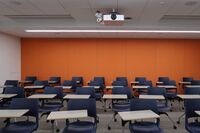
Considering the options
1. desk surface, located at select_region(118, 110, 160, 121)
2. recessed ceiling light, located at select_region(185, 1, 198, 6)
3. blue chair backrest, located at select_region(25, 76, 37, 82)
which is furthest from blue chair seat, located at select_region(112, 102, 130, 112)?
blue chair backrest, located at select_region(25, 76, 37, 82)

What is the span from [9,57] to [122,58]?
519 cm

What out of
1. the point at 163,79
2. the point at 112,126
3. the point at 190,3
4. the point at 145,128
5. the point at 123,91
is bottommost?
the point at 112,126

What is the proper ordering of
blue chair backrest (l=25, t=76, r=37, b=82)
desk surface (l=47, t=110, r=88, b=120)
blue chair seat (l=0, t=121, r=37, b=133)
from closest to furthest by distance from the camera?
desk surface (l=47, t=110, r=88, b=120), blue chair seat (l=0, t=121, r=37, b=133), blue chair backrest (l=25, t=76, r=37, b=82)

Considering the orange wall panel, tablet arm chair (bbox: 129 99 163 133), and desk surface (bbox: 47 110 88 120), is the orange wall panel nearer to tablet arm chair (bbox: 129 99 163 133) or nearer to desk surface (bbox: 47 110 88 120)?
tablet arm chair (bbox: 129 99 163 133)

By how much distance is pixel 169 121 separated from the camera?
21.1 ft

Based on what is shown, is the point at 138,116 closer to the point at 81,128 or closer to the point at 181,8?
the point at 81,128

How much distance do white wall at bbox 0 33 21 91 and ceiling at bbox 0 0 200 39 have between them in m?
1.55

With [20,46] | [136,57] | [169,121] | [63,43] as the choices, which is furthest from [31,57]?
[169,121]

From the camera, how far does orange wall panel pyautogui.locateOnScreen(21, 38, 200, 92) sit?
1116cm

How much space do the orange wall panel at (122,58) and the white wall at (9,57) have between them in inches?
45.4

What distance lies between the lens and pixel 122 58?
1120cm

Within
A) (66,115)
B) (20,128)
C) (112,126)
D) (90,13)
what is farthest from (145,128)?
(90,13)

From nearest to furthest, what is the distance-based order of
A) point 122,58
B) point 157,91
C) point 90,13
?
point 157,91, point 90,13, point 122,58

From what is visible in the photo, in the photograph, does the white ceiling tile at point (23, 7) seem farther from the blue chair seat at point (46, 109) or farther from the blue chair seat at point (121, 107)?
the blue chair seat at point (121, 107)
